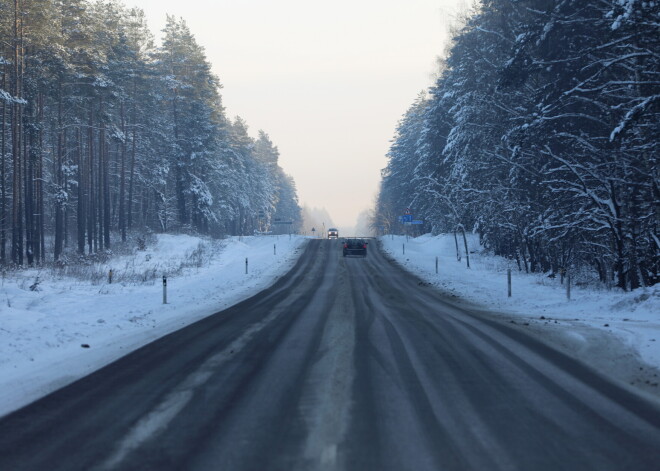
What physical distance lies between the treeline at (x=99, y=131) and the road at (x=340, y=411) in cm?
2324

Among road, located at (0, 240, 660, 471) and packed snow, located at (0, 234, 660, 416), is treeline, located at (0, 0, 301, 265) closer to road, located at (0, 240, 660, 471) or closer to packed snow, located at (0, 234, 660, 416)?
packed snow, located at (0, 234, 660, 416)

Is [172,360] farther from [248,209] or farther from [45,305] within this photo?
[248,209]

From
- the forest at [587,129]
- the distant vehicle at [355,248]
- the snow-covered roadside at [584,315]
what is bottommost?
the snow-covered roadside at [584,315]

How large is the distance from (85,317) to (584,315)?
12670 millimetres

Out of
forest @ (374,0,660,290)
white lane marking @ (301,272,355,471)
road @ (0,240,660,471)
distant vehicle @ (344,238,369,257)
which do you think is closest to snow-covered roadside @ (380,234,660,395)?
road @ (0,240,660,471)

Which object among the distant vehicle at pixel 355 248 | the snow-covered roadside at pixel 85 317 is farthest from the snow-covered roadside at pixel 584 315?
the distant vehicle at pixel 355 248

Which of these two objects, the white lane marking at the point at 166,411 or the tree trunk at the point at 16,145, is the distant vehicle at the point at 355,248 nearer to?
the tree trunk at the point at 16,145

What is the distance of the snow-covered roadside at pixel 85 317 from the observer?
25.9 feet

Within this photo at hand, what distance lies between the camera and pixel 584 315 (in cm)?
1313

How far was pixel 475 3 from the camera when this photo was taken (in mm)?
33625

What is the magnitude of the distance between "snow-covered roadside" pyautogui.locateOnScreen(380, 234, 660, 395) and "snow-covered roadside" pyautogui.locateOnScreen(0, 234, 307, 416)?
827 cm

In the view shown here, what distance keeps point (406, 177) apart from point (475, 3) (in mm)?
30037

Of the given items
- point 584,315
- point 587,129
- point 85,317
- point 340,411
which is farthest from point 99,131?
point 340,411

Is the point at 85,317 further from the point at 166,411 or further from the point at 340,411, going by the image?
the point at 340,411
